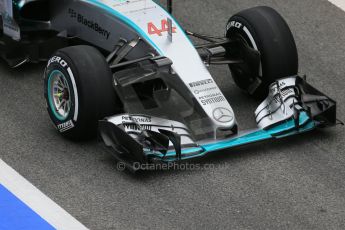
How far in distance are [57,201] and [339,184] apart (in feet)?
7.60

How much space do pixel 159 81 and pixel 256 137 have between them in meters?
1.11

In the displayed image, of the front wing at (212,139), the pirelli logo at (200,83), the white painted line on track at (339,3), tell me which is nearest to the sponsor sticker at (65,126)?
the front wing at (212,139)

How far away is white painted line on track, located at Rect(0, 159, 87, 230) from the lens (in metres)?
6.85

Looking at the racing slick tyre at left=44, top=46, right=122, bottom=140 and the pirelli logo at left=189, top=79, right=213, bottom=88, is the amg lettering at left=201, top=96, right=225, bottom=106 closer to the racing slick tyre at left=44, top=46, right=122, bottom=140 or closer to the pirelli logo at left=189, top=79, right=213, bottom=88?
the pirelli logo at left=189, top=79, right=213, bottom=88

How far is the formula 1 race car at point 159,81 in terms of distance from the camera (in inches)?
296

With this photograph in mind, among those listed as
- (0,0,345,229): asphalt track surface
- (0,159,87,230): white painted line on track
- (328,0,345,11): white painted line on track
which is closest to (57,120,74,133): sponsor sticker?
(0,0,345,229): asphalt track surface

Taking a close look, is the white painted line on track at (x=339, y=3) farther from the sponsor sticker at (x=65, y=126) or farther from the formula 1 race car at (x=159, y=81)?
the sponsor sticker at (x=65, y=126)

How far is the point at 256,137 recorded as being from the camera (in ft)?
25.3

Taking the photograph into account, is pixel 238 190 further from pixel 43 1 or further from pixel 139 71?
pixel 43 1

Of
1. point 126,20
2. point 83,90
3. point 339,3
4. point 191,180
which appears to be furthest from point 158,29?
point 339,3

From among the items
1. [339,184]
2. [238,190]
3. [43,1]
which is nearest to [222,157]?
[238,190]

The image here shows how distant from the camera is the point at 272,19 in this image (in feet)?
27.9

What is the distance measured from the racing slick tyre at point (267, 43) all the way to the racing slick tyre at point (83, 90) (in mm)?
1460

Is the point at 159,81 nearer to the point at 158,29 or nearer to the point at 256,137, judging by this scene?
the point at 158,29
